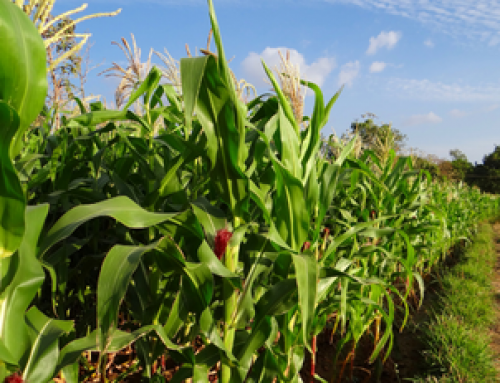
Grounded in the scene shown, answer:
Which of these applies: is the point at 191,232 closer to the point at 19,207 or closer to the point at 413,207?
the point at 19,207

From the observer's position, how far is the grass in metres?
2.15

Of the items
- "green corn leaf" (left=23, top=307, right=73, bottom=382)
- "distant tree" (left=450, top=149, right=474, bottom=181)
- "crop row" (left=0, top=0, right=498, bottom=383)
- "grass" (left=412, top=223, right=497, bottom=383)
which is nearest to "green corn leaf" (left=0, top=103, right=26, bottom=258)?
"crop row" (left=0, top=0, right=498, bottom=383)

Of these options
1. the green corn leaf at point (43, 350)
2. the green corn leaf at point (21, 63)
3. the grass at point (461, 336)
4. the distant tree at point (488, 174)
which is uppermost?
the distant tree at point (488, 174)

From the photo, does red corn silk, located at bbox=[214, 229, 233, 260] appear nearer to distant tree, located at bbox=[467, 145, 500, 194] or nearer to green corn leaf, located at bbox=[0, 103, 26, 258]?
green corn leaf, located at bbox=[0, 103, 26, 258]

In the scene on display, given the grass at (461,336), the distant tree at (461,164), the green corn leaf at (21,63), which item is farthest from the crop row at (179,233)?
the distant tree at (461,164)

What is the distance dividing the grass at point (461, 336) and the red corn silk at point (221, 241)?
1816 millimetres

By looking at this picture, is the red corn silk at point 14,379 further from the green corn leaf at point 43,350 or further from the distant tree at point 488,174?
the distant tree at point 488,174

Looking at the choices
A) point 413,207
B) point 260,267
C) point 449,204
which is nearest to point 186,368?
point 260,267

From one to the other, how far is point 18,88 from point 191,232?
574 mm

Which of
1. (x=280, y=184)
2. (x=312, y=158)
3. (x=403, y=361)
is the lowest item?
(x=403, y=361)

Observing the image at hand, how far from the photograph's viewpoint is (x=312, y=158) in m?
1.19

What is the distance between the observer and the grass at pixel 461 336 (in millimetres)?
2154

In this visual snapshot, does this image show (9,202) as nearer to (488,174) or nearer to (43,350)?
(43,350)

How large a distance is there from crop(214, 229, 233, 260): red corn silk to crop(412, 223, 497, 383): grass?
1.82 metres
